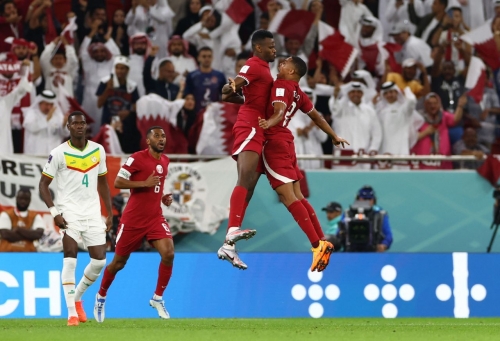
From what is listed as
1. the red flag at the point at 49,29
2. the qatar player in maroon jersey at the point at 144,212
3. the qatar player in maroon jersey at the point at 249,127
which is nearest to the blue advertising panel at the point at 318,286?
the qatar player in maroon jersey at the point at 144,212

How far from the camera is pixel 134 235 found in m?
12.4

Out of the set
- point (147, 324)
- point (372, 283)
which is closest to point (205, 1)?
point (372, 283)

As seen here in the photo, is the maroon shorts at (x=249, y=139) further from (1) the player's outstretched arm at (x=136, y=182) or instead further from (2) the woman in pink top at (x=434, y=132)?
(2) the woman in pink top at (x=434, y=132)

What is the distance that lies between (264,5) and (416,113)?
138 inches

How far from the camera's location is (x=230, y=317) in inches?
582

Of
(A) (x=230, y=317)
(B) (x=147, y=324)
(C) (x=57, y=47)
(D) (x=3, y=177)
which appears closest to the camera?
(B) (x=147, y=324)

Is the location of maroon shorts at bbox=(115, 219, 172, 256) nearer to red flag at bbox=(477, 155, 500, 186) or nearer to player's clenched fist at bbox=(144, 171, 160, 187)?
player's clenched fist at bbox=(144, 171, 160, 187)

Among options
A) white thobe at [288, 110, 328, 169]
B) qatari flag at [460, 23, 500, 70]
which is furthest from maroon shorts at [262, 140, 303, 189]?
qatari flag at [460, 23, 500, 70]

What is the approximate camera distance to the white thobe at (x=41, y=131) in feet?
54.8

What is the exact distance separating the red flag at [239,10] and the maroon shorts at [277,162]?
7862mm

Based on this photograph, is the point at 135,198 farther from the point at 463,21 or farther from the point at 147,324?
the point at 463,21

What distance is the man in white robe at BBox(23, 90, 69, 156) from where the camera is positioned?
54.9ft

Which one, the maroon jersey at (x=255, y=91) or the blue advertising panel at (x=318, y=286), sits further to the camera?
the blue advertising panel at (x=318, y=286)

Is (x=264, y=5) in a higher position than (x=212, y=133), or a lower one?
higher
